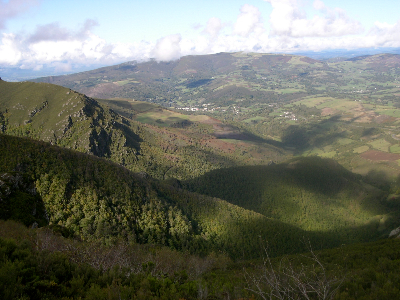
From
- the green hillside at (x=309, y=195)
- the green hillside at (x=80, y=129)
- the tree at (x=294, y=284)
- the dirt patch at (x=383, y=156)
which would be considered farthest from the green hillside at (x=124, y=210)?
the dirt patch at (x=383, y=156)

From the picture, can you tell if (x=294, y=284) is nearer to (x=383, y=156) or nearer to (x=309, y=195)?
(x=309, y=195)

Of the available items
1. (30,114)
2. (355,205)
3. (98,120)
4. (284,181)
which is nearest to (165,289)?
(284,181)

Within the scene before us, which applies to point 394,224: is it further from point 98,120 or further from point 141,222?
point 98,120

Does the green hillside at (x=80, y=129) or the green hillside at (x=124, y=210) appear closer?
the green hillside at (x=124, y=210)

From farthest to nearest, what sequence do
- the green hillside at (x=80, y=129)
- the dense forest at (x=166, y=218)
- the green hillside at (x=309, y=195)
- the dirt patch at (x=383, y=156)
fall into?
1. the dirt patch at (x=383, y=156)
2. the green hillside at (x=80, y=129)
3. the green hillside at (x=309, y=195)
4. the dense forest at (x=166, y=218)

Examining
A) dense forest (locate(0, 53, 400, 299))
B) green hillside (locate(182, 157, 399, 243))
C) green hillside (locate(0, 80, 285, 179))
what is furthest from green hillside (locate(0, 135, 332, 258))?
green hillside (locate(0, 80, 285, 179))

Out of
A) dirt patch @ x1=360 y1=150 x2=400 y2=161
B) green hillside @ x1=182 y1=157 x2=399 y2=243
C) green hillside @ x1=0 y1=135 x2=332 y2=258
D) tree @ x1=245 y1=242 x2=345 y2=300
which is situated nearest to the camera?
tree @ x1=245 y1=242 x2=345 y2=300

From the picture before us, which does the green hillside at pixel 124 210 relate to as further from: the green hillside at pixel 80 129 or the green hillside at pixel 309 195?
the green hillside at pixel 80 129

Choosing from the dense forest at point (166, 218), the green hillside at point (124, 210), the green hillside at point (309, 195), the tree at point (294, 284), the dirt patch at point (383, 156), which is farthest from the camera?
the dirt patch at point (383, 156)

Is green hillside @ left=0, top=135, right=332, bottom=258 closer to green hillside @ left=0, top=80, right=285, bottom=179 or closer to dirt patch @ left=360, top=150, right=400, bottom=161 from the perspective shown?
green hillside @ left=0, top=80, right=285, bottom=179
